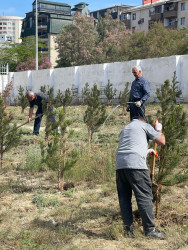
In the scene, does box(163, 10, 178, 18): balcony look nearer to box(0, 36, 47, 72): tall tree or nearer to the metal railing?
box(0, 36, 47, 72): tall tree

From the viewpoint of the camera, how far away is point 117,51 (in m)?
38.2

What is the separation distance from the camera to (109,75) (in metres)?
21.5

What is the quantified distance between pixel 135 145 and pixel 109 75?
1766 cm

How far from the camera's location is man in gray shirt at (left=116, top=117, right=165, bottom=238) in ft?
13.3

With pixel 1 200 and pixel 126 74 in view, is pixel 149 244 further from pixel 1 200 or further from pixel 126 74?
pixel 126 74

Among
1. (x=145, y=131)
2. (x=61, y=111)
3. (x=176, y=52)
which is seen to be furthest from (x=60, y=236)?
(x=176, y=52)

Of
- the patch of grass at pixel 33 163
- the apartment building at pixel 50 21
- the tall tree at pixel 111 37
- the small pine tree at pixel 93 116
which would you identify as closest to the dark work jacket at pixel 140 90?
the small pine tree at pixel 93 116

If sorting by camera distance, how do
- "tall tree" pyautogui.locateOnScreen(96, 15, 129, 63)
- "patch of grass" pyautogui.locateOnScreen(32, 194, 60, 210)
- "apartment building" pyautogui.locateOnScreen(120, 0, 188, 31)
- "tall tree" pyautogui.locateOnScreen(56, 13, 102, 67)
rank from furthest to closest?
"apartment building" pyautogui.locateOnScreen(120, 0, 188, 31) < "tall tree" pyautogui.locateOnScreen(96, 15, 129, 63) < "tall tree" pyautogui.locateOnScreen(56, 13, 102, 67) < "patch of grass" pyautogui.locateOnScreen(32, 194, 60, 210)

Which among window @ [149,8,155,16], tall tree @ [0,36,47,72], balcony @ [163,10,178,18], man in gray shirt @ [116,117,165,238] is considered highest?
window @ [149,8,155,16]

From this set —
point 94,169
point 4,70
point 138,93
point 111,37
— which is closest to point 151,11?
point 111,37

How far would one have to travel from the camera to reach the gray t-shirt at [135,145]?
4.04 metres

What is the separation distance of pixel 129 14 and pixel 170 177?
61369 millimetres

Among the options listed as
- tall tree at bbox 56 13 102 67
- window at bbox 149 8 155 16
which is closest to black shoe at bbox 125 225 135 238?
tall tree at bbox 56 13 102 67

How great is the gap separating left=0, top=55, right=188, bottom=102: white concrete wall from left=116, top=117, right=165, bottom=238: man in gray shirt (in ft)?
40.2
